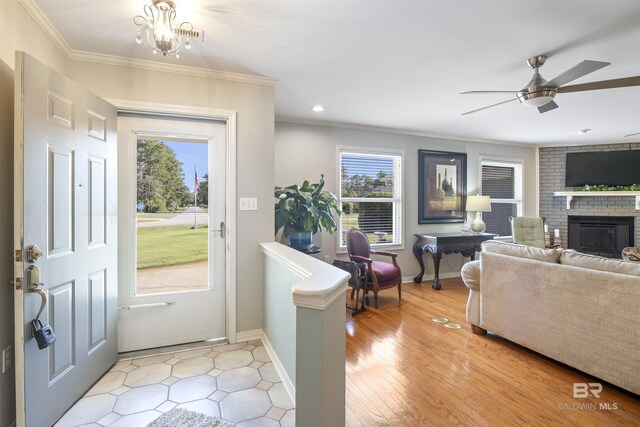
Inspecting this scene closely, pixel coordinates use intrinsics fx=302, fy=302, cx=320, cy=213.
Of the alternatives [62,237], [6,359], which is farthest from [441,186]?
[6,359]

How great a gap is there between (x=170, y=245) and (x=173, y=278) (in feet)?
0.94

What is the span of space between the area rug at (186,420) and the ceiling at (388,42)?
2346 mm

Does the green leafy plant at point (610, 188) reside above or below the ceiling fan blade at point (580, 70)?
below

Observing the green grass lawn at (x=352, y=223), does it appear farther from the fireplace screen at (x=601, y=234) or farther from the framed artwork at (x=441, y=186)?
the fireplace screen at (x=601, y=234)

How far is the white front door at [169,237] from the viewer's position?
246 centimetres

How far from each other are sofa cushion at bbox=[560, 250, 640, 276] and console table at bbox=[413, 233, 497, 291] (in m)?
2.14

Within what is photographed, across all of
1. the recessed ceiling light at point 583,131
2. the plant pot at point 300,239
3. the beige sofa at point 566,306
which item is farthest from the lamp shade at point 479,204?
the plant pot at point 300,239

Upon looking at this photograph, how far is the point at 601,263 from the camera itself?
2074 millimetres

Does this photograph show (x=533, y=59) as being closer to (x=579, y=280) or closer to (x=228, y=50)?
(x=579, y=280)

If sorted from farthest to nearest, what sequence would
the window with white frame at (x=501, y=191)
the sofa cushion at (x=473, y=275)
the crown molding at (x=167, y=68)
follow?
the window with white frame at (x=501, y=191)
the sofa cushion at (x=473, y=275)
the crown molding at (x=167, y=68)

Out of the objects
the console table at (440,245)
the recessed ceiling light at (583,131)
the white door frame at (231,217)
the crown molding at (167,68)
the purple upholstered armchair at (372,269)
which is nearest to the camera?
the crown molding at (167,68)

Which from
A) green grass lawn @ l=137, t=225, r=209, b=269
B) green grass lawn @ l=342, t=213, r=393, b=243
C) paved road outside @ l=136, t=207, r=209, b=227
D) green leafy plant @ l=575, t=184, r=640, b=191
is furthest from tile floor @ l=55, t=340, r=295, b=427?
green leafy plant @ l=575, t=184, r=640, b=191

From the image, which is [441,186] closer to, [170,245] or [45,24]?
[170,245]

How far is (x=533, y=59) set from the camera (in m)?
2.32
